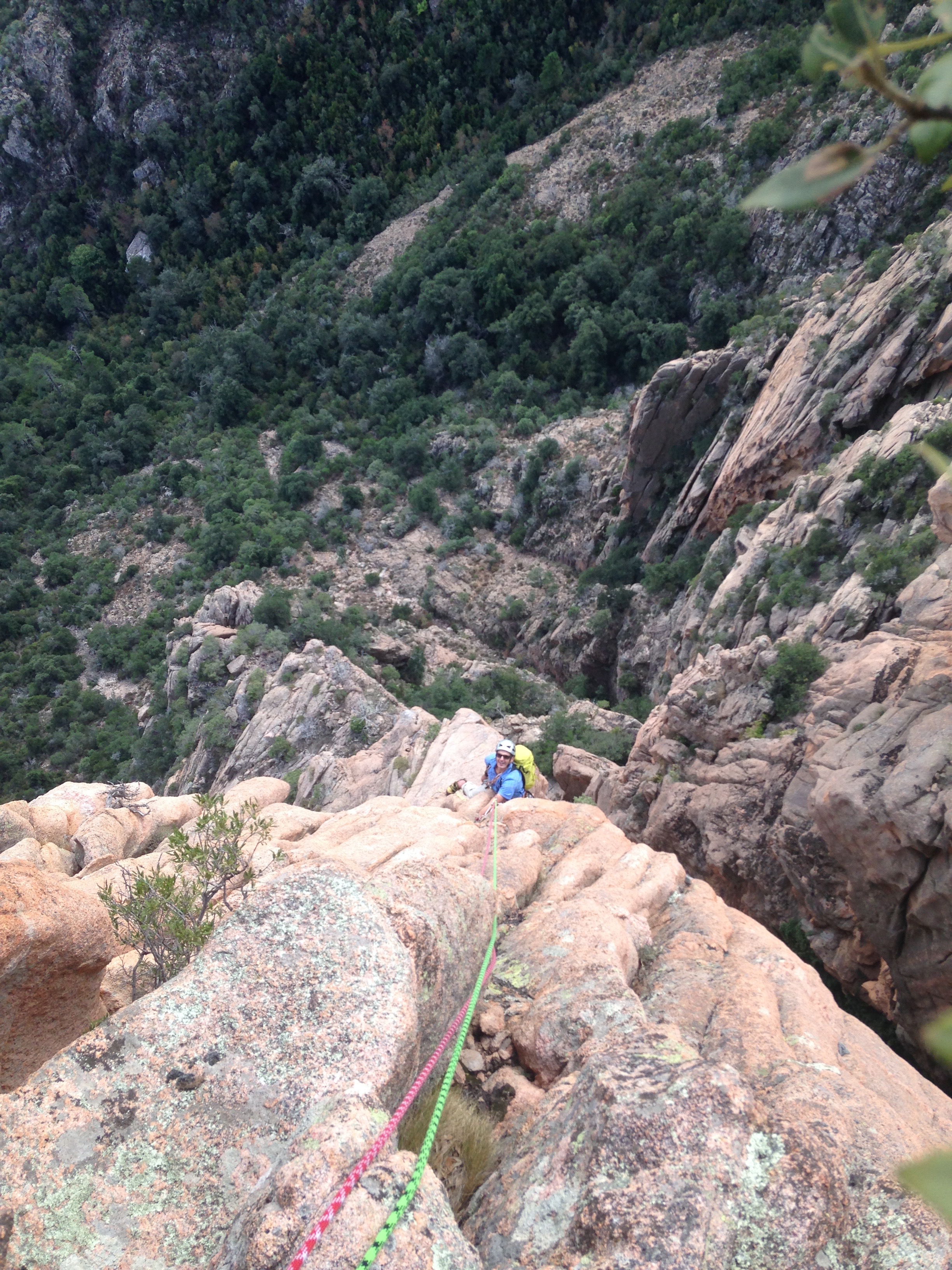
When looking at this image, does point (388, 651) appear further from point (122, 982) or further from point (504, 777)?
point (122, 982)

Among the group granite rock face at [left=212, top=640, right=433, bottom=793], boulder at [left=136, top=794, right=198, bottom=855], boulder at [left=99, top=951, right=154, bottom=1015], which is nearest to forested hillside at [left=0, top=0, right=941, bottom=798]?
granite rock face at [left=212, top=640, right=433, bottom=793]

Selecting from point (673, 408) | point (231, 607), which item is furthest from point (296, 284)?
point (673, 408)

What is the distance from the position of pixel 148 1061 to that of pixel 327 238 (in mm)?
56924

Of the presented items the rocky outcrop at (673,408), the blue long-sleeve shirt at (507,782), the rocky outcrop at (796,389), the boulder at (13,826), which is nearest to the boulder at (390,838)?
the blue long-sleeve shirt at (507,782)

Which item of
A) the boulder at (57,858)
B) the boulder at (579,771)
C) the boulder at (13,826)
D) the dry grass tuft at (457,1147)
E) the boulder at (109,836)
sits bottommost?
the boulder at (579,771)

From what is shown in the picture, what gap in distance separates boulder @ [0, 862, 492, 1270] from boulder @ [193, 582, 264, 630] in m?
22.9

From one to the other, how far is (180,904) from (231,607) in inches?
902

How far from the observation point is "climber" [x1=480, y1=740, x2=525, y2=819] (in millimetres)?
10852

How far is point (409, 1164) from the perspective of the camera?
3.04 metres

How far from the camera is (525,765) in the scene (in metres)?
11.4

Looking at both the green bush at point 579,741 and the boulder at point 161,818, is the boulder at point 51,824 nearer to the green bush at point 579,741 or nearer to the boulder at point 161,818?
Answer: the boulder at point 161,818

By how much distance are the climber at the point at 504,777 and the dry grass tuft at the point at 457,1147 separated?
6168 millimetres

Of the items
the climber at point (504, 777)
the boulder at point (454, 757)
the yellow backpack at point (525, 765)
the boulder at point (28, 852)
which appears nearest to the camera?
the boulder at point (28, 852)

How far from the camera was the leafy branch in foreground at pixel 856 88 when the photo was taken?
38.3 inches
